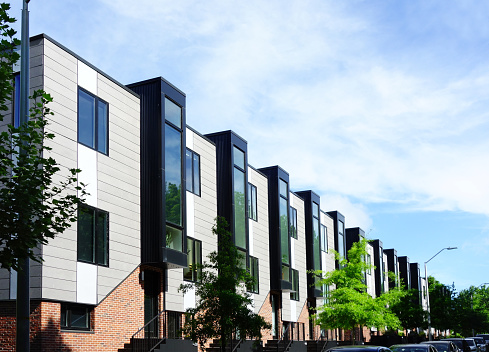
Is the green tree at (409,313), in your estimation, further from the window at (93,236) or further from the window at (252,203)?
the window at (93,236)

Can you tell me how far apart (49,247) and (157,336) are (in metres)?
7.43

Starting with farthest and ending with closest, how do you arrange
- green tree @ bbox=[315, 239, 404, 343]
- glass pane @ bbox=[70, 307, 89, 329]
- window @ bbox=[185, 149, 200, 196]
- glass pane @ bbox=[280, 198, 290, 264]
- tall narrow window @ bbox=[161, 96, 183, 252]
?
1. glass pane @ bbox=[280, 198, 290, 264]
2. green tree @ bbox=[315, 239, 404, 343]
3. window @ bbox=[185, 149, 200, 196]
4. tall narrow window @ bbox=[161, 96, 183, 252]
5. glass pane @ bbox=[70, 307, 89, 329]

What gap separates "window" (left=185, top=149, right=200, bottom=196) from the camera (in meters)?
29.7

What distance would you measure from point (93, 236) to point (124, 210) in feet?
7.60

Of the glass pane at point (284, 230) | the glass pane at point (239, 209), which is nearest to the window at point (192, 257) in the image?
the glass pane at point (239, 209)

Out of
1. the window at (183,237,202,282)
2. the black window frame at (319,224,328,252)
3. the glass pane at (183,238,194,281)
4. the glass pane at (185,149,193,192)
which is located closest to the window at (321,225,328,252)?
the black window frame at (319,224,328,252)

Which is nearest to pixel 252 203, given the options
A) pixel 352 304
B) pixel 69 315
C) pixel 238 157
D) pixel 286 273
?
pixel 238 157

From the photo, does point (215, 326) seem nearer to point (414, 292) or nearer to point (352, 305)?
point (352, 305)

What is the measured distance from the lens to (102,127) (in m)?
23.9

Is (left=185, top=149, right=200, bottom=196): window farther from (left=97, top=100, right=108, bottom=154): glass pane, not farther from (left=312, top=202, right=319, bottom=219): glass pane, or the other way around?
(left=312, top=202, right=319, bottom=219): glass pane

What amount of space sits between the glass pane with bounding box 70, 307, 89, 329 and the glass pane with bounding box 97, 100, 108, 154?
5.61 m

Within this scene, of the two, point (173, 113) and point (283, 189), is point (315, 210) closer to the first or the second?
point (283, 189)

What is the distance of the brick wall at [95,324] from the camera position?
19828 millimetres

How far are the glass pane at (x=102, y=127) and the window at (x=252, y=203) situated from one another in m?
14.3
